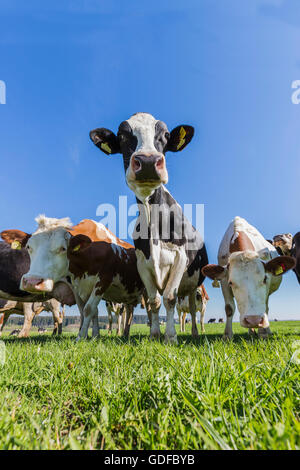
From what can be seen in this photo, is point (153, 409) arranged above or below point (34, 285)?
below


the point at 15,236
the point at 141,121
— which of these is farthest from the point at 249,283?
the point at 15,236

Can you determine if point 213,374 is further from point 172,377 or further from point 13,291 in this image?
point 13,291

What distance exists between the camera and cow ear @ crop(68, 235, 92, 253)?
18.6 feet

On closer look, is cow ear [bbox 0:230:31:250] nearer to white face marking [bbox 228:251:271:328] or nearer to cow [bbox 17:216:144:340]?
cow [bbox 17:216:144:340]

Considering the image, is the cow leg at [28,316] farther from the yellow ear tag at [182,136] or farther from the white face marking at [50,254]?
the yellow ear tag at [182,136]

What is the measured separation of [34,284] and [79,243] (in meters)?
1.09

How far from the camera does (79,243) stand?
224 inches

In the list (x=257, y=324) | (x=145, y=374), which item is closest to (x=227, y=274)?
(x=257, y=324)

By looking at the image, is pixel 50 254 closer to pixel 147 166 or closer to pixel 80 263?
pixel 80 263

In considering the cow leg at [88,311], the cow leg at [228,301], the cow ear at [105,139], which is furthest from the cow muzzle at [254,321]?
the cow ear at [105,139]

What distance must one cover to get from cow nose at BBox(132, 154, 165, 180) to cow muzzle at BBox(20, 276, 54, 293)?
257 centimetres
